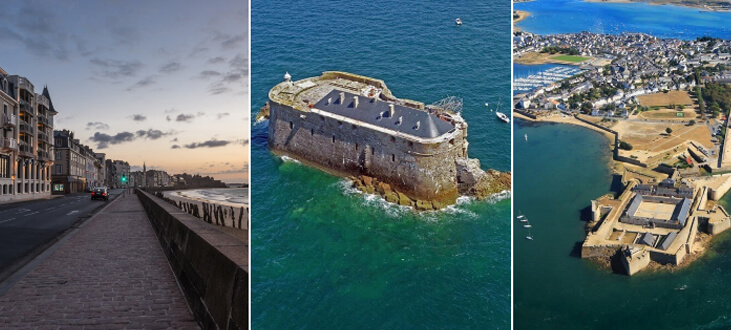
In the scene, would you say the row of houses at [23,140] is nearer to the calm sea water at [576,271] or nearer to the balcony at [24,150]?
the balcony at [24,150]

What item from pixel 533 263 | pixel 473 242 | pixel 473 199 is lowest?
pixel 533 263

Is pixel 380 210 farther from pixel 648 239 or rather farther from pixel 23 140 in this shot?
pixel 23 140

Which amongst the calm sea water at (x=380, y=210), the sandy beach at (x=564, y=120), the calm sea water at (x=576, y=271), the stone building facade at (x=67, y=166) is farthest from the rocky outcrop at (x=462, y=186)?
the stone building facade at (x=67, y=166)

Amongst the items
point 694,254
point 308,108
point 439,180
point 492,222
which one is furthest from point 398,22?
point 694,254

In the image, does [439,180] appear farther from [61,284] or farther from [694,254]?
[694,254]

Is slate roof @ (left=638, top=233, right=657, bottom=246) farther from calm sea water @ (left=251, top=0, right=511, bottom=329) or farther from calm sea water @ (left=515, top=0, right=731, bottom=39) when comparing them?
calm sea water @ (left=515, top=0, right=731, bottom=39)
